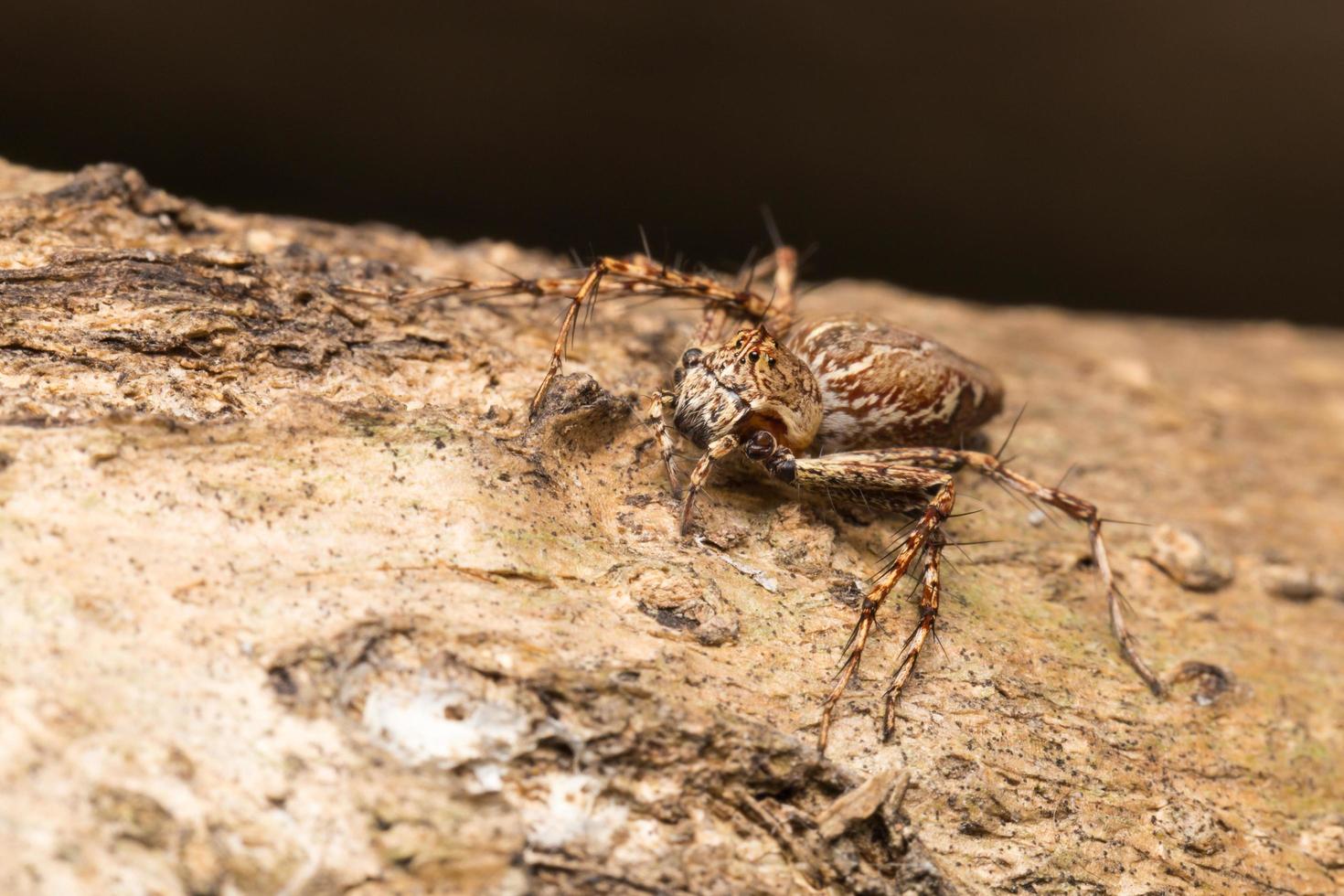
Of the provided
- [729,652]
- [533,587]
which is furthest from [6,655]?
[729,652]

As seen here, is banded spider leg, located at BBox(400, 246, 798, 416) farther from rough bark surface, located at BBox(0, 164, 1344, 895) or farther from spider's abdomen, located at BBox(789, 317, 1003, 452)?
spider's abdomen, located at BBox(789, 317, 1003, 452)

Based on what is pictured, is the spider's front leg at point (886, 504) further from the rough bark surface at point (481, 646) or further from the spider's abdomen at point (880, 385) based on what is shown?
the spider's abdomen at point (880, 385)

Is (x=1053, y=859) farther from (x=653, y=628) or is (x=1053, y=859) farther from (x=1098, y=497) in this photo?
(x=1098, y=497)

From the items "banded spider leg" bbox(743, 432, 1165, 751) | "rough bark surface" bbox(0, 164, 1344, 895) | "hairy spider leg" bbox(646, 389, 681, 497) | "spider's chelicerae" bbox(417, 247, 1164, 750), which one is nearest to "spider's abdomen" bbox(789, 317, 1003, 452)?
"spider's chelicerae" bbox(417, 247, 1164, 750)

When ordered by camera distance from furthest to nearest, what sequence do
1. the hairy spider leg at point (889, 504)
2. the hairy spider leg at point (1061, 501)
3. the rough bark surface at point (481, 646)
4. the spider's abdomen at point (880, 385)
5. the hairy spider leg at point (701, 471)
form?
the spider's abdomen at point (880, 385), the hairy spider leg at point (1061, 501), the hairy spider leg at point (701, 471), the hairy spider leg at point (889, 504), the rough bark surface at point (481, 646)

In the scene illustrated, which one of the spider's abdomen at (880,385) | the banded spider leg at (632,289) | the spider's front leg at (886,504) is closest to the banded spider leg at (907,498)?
the spider's front leg at (886,504)

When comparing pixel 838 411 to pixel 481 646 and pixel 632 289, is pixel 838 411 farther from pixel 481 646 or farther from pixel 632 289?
pixel 481 646
